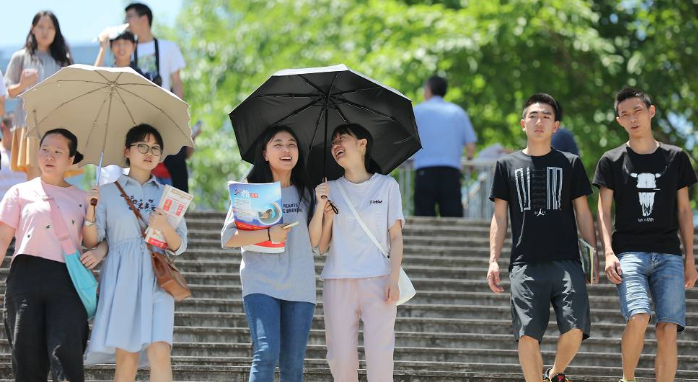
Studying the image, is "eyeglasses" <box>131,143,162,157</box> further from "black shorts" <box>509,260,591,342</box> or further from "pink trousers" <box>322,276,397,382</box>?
"black shorts" <box>509,260,591,342</box>

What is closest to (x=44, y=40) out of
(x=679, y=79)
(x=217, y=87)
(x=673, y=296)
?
(x=673, y=296)

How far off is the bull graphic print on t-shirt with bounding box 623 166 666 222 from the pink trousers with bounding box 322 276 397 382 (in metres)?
1.92

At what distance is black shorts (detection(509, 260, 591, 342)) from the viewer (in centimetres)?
788

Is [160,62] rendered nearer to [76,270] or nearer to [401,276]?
[76,270]

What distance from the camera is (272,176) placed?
7.81 metres

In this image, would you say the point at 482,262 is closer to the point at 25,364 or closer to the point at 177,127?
the point at 177,127

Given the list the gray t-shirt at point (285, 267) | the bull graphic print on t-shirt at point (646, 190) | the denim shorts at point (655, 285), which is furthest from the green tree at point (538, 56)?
the gray t-shirt at point (285, 267)

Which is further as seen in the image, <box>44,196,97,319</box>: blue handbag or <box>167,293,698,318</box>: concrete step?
<box>167,293,698,318</box>: concrete step

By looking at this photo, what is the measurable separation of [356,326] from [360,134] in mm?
1230

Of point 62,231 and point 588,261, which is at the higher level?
point 62,231

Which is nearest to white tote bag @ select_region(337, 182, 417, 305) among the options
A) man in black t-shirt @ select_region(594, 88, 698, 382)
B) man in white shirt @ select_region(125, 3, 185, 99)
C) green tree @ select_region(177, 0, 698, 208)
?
man in black t-shirt @ select_region(594, 88, 698, 382)

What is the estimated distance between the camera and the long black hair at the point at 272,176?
775 cm

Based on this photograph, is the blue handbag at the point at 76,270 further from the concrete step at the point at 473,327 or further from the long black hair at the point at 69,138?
the concrete step at the point at 473,327

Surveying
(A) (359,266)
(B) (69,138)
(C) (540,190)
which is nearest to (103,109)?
(B) (69,138)
